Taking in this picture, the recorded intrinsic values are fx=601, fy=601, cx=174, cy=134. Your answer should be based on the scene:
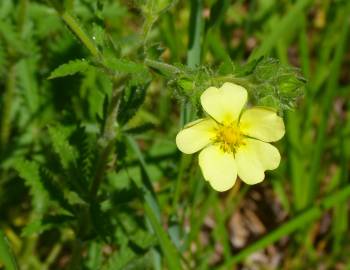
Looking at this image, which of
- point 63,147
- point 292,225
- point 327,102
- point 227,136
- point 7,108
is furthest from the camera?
point 327,102

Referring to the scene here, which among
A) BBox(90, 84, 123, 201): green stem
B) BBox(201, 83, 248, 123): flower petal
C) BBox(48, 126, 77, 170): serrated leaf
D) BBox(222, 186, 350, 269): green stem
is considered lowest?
BBox(222, 186, 350, 269): green stem

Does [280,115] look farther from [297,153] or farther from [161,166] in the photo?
[297,153]

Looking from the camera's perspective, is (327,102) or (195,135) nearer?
(195,135)

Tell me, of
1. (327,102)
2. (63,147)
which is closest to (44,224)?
(63,147)

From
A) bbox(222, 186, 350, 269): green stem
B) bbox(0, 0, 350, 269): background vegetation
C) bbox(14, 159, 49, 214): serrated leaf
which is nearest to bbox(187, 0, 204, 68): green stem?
bbox(0, 0, 350, 269): background vegetation

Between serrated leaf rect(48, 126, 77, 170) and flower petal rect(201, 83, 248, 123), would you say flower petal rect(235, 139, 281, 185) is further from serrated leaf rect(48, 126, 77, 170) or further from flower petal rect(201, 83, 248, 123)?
serrated leaf rect(48, 126, 77, 170)

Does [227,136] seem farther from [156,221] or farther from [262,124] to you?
[156,221]

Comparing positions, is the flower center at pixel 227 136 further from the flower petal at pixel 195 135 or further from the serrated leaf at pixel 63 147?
the serrated leaf at pixel 63 147
